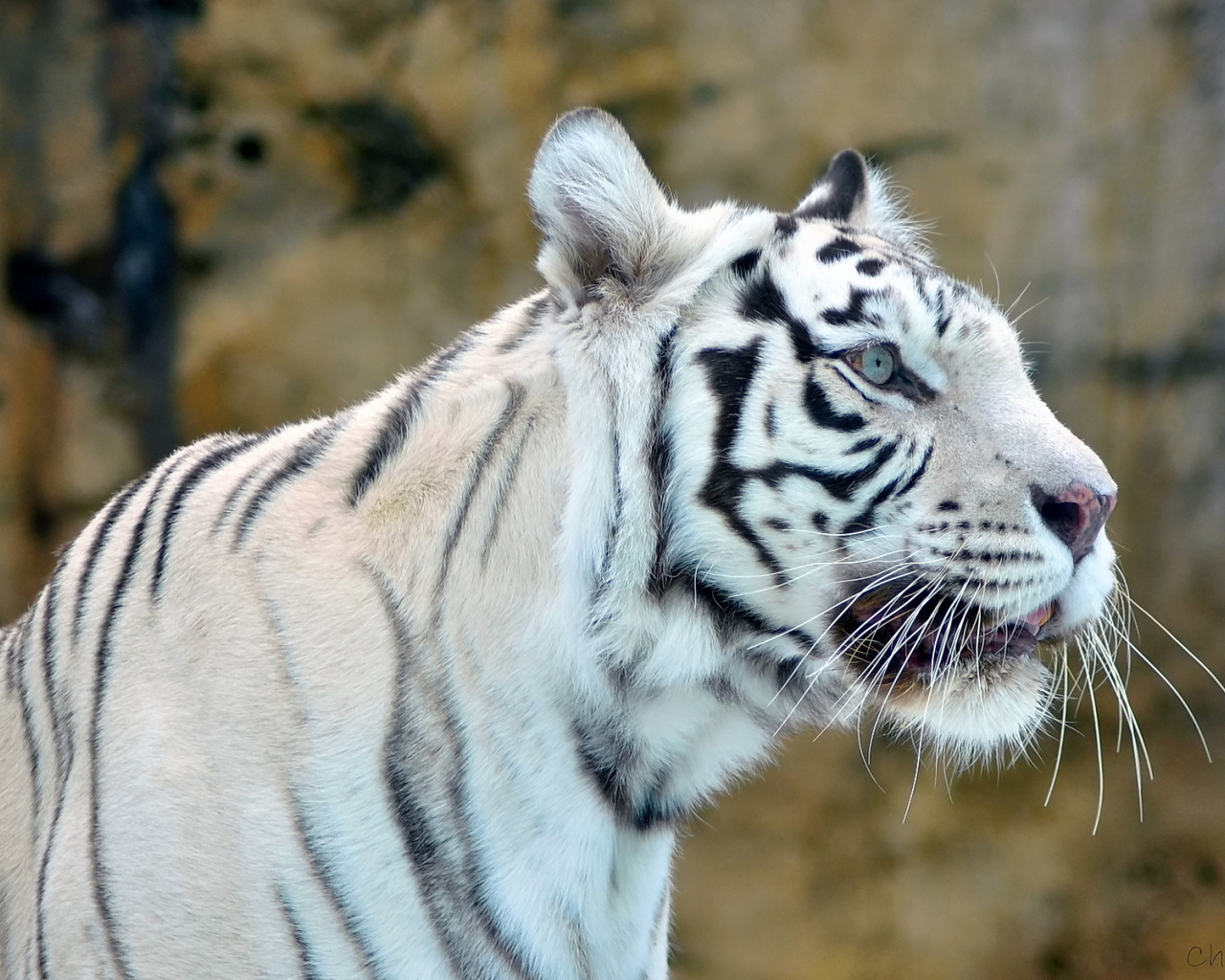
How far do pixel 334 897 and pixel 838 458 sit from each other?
29.7 inches

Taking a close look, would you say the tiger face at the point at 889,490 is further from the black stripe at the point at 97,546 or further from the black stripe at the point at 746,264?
the black stripe at the point at 97,546

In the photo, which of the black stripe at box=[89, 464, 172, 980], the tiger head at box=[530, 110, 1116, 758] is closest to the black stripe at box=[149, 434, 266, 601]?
the black stripe at box=[89, 464, 172, 980]

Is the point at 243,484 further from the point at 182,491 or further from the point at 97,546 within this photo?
the point at 97,546

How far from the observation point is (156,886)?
136 centimetres

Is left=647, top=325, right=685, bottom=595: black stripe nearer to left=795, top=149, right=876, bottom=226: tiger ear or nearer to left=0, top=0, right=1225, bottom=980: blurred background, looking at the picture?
left=795, top=149, right=876, bottom=226: tiger ear

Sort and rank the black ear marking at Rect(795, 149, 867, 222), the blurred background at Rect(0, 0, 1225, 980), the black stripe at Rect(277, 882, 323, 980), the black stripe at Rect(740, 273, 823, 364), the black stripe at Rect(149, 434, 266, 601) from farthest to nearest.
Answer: the blurred background at Rect(0, 0, 1225, 980) → the black ear marking at Rect(795, 149, 867, 222) → the black stripe at Rect(149, 434, 266, 601) → the black stripe at Rect(740, 273, 823, 364) → the black stripe at Rect(277, 882, 323, 980)

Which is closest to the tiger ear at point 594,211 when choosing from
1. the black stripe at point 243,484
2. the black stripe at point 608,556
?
the black stripe at point 608,556

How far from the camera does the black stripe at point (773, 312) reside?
145cm

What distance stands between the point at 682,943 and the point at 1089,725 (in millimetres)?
1318

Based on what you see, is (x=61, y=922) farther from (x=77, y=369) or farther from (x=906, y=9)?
(x=906, y=9)

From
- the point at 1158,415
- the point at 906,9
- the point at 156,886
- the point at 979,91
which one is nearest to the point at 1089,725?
the point at 1158,415

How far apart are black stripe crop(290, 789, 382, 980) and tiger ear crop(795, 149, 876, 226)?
107cm

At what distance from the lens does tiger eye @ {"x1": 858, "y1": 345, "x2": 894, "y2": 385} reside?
144 centimetres

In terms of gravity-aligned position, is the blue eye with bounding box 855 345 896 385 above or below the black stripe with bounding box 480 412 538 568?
above
